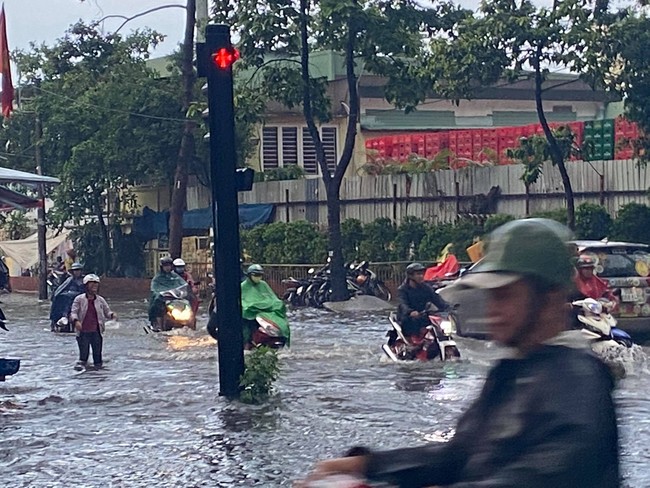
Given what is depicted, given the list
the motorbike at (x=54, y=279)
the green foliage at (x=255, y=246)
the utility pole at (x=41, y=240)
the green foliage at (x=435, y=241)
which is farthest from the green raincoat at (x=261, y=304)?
the utility pole at (x=41, y=240)

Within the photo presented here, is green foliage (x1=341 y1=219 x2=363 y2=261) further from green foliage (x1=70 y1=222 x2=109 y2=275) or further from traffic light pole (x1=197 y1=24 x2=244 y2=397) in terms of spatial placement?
traffic light pole (x1=197 y1=24 x2=244 y2=397)

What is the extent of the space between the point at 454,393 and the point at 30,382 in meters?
5.49

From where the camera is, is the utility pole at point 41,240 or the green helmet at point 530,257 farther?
the utility pole at point 41,240

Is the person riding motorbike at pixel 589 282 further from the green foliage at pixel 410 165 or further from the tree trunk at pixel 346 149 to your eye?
the green foliage at pixel 410 165

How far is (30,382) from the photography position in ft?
51.9

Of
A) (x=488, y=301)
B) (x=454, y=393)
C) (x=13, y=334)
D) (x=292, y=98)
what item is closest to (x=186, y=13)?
(x=292, y=98)

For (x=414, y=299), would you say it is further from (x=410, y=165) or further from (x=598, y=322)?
(x=410, y=165)

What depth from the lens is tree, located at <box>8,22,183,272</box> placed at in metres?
37.9

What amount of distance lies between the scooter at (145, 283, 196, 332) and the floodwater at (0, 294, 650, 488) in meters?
2.18


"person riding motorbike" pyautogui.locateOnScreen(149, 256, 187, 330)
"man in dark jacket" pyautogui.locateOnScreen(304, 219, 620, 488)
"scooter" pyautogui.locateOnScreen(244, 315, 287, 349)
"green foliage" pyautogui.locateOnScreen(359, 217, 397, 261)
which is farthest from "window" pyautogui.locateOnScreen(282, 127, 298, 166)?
"man in dark jacket" pyautogui.locateOnScreen(304, 219, 620, 488)

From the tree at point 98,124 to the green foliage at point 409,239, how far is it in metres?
9.96

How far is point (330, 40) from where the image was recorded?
1119 inches

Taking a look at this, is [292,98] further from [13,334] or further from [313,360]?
[313,360]

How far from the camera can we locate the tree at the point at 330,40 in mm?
27906
